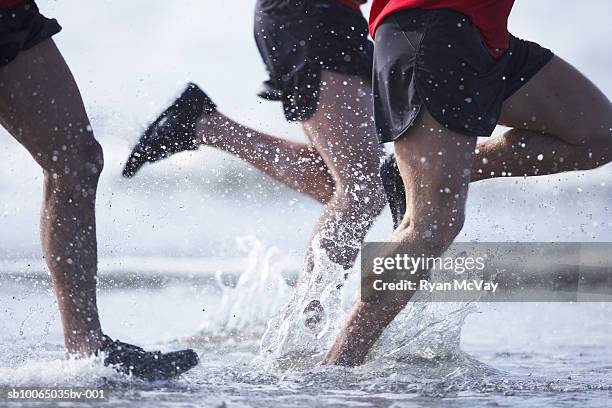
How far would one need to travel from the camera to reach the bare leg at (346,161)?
3234 mm

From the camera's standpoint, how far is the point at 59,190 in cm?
279

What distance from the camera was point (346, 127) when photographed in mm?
3242

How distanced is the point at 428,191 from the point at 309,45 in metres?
0.88

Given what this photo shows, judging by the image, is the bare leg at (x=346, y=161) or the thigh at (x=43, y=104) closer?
the thigh at (x=43, y=104)

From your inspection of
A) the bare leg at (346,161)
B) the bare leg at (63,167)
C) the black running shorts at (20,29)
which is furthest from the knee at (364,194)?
the black running shorts at (20,29)

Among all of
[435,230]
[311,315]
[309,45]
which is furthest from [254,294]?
[435,230]

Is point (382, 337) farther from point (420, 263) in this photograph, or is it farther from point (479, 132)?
point (479, 132)

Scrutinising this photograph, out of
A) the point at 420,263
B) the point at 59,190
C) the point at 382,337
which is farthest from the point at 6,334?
the point at 420,263

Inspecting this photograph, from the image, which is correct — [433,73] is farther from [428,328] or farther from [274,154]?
[274,154]

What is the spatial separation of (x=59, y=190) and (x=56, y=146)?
137 millimetres

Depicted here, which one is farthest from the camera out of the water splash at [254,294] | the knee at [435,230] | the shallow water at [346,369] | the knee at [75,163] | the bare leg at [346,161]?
the water splash at [254,294]

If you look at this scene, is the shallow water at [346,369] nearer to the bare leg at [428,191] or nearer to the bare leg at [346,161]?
the bare leg at [428,191]

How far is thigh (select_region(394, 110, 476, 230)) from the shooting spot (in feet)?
8.39

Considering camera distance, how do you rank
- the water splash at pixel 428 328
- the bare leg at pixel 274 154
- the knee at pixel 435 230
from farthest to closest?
the bare leg at pixel 274 154 → the water splash at pixel 428 328 → the knee at pixel 435 230
